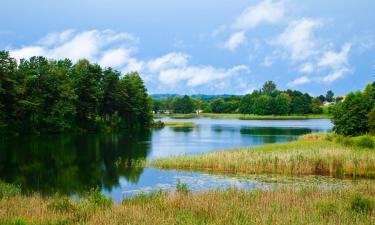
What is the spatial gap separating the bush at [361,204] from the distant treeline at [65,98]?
63.3m

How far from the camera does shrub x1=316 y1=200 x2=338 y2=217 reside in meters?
16.7

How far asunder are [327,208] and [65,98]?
252ft

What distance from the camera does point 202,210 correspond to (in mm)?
17000

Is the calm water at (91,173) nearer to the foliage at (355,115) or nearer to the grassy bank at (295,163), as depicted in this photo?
the grassy bank at (295,163)

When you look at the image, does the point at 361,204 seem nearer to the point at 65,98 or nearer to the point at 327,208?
the point at 327,208

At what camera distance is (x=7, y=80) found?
7400cm

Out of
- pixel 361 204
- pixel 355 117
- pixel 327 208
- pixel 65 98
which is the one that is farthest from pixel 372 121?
pixel 65 98

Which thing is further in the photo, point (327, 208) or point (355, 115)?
point (355, 115)

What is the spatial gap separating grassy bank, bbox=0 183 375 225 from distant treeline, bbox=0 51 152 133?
5802cm

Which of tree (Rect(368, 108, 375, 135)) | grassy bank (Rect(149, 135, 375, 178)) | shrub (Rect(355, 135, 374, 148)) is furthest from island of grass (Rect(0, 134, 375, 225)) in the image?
tree (Rect(368, 108, 375, 135))

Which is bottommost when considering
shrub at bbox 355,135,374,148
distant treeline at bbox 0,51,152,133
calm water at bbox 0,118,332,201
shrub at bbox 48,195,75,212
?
calm water at bbox 0,118,332,201

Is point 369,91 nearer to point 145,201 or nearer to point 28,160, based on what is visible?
point 28,160

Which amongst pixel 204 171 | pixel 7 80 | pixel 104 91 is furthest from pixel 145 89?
pixel 204 171

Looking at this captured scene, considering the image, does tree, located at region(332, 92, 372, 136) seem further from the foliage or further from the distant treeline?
the distant treeline
